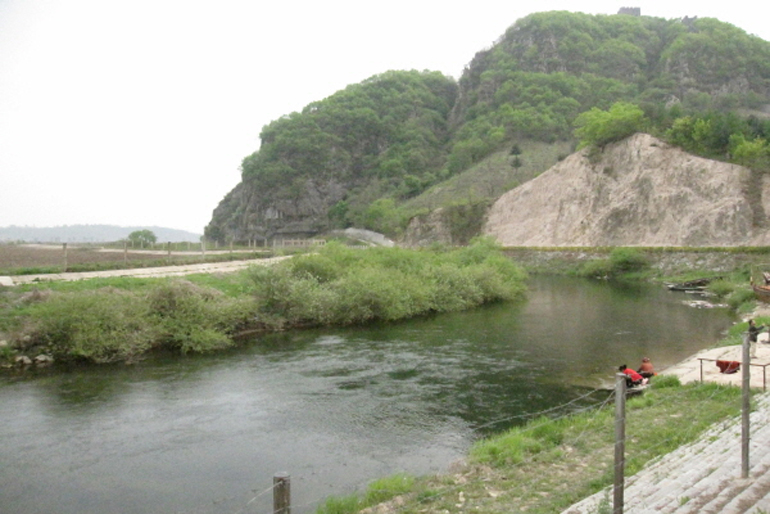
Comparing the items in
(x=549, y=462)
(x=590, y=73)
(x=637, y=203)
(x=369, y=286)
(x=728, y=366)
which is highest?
(x=590, y=73)

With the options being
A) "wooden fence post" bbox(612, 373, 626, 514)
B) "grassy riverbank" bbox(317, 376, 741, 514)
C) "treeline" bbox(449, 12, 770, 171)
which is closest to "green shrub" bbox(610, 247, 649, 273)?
"grassy riverbank" bbox(317, 376, 741, 514)

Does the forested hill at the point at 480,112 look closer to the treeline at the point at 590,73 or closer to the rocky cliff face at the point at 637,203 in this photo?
the treeline at the point at 590,73

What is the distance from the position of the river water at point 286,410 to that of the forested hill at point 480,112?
77864 mm

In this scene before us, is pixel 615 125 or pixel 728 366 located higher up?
pixel 615 125

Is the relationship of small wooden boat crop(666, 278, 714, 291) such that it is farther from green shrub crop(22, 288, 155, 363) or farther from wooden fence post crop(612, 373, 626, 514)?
wooden fence post crop(612, 373, 626, 514)

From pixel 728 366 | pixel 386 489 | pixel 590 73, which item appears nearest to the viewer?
pixel 386 489

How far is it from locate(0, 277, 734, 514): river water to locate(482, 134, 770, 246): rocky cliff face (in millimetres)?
35589

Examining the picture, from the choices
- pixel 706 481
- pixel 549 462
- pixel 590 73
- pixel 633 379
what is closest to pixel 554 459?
pixel 549 462

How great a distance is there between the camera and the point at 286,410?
1461cm

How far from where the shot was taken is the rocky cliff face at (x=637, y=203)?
55.9m

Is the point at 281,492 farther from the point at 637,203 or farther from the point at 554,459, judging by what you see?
the point at 637,203

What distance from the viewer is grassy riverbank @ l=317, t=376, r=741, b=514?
8547 millimetres

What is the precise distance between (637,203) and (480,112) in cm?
7528

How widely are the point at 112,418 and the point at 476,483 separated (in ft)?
31.2
